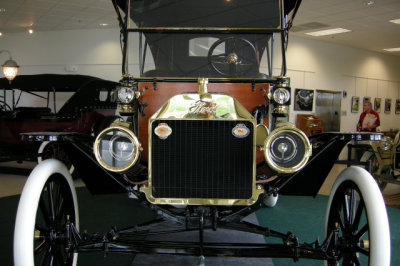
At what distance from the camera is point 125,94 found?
2.19m


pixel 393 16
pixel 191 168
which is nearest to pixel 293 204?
pixel 191 168

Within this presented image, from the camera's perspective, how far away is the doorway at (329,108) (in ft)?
34.3

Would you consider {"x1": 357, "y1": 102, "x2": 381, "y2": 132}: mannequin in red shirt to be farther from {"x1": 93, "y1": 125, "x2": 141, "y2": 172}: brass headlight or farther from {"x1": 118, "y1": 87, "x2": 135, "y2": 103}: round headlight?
{"x1": 93, "y1": 125, "x2": 141, "y2": 172}: brass headlight

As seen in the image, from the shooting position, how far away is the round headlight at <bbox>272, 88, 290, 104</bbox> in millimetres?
2188

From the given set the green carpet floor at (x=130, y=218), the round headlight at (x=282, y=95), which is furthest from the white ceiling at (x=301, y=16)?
the round headlight at (x=282, y=95)

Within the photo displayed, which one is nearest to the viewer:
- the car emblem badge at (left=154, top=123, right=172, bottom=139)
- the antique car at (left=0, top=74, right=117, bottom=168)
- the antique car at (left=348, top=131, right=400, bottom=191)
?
the car emblem badge at (left=154, top=123, right=172, bottom=139)

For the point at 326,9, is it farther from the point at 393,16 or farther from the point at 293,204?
the point at 293,204

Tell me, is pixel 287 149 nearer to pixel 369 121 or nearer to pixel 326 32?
pixel 369 121

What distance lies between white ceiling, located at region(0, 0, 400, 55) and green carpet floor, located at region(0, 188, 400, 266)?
4624 mm

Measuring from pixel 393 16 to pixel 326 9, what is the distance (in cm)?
181

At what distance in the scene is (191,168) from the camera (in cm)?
176

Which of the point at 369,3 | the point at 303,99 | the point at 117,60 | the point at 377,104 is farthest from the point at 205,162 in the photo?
the point at 377,104

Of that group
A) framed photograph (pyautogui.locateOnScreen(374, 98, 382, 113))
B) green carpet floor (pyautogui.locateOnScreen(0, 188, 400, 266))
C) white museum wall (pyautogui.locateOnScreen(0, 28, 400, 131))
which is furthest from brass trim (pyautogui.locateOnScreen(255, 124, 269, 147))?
framed photograph (pyautogui.locateOnScreen(374, 98, 382, 113))

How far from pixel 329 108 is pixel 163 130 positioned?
9915 millimetres
